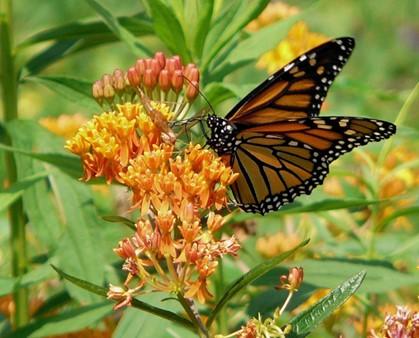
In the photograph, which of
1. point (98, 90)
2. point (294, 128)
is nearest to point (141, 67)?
point (98, 90)

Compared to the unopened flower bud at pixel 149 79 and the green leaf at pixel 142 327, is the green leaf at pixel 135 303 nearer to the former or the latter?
the green leaf at pixel 142 327

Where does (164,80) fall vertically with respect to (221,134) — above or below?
above

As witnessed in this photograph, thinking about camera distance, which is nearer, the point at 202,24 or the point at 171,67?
the point at 171,67

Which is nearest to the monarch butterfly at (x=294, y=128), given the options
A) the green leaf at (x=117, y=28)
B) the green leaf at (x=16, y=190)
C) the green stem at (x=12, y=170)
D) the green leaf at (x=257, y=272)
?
the green leaf at (x=117, y=28)

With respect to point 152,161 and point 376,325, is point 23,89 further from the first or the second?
point 152,161

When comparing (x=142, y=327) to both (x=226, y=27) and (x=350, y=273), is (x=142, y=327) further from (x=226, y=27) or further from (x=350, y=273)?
(x=226, y=27)

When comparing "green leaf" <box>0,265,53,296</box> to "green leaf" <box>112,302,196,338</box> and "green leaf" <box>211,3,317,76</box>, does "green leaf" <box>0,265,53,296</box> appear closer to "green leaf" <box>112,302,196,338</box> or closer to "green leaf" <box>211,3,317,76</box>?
"green leaf" <box>112,302,196,338</box>
